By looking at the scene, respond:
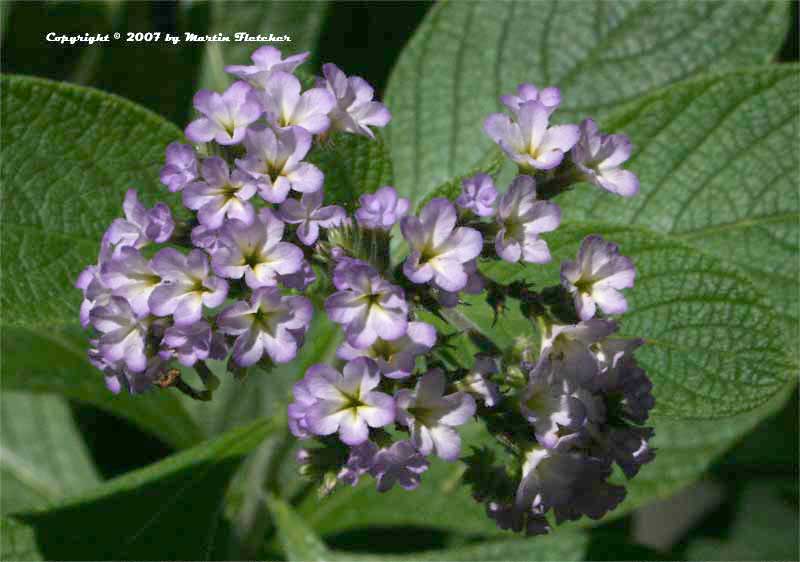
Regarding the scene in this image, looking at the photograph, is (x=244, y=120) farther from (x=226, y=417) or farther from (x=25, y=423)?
(x=25, y=423)

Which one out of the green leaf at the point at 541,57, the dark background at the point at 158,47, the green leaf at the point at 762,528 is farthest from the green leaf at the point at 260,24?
the green leaf at the point at 762,528

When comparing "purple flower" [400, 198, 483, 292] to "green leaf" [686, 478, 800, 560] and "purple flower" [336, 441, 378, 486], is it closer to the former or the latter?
"purple flower" [336, 441, 378, 486]

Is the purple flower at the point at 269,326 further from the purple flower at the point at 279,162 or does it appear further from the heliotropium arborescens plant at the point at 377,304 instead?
the purple flower at the point at 279,162

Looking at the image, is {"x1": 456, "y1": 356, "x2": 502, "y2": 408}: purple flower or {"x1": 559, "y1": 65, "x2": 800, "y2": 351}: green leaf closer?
{"x1": 456, "y1": 356, "x2": 502, "y2": 408}: purple flower

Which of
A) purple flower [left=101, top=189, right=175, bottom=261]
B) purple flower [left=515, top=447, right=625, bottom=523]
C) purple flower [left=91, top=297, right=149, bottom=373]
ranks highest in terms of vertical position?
purple flower [left=101, top=189, right=175, bottom=261]

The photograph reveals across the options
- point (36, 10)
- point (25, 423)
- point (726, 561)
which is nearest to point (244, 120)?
point (36, 10)

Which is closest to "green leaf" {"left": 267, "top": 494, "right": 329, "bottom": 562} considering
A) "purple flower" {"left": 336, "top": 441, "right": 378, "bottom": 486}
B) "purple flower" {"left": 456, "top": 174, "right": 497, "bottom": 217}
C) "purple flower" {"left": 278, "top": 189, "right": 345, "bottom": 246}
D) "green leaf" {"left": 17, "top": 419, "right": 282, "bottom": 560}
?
"green leaf" {"left": 17, "top": 419, "right": 282, "bottom": 560}

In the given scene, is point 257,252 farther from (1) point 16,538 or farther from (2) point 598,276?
(1) point 16,538
